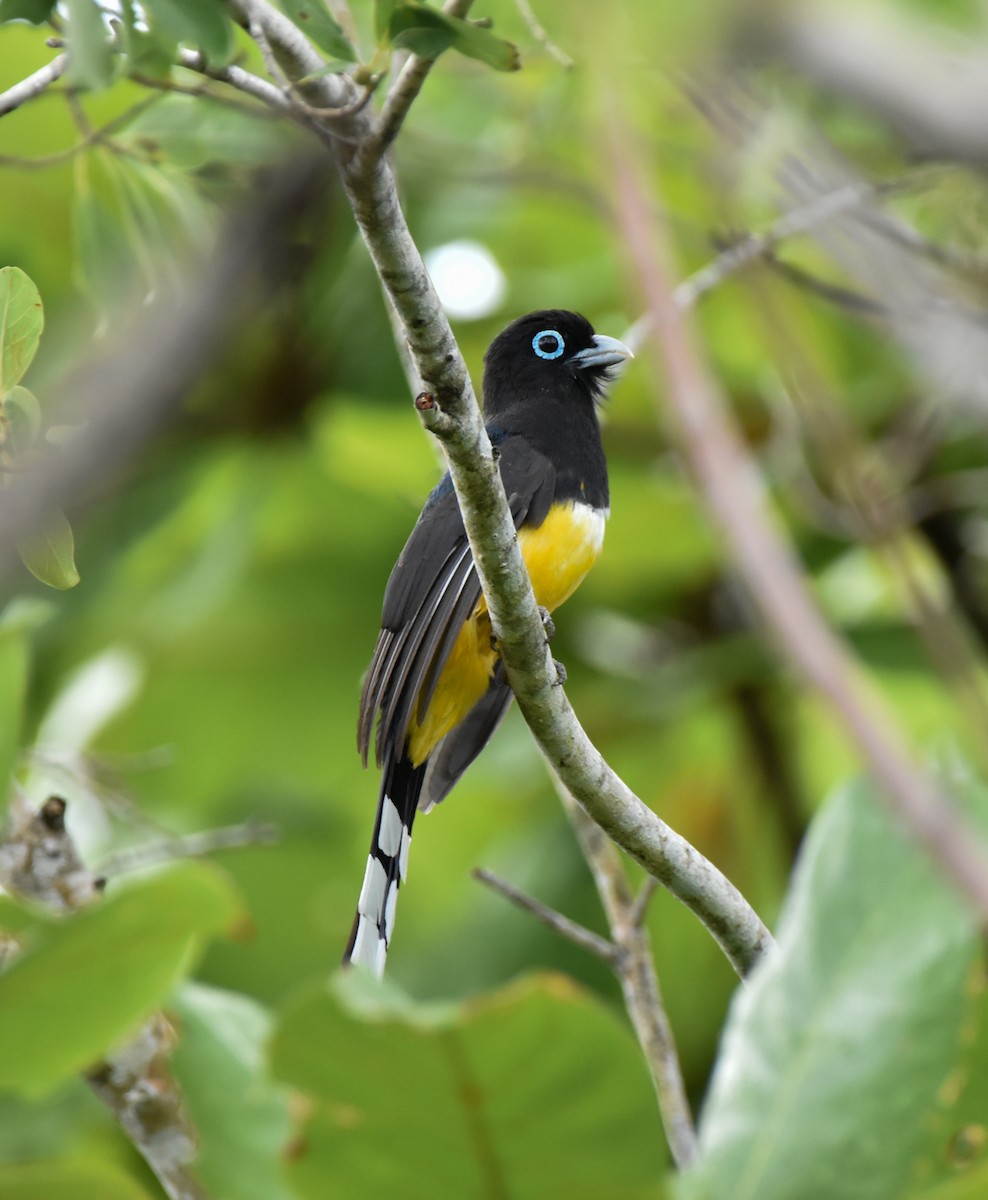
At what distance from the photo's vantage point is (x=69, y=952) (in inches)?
102

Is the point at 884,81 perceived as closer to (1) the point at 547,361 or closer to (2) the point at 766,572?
(2) the point at 766,572

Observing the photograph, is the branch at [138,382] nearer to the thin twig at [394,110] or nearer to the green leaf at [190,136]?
the thin twig at [394,110]

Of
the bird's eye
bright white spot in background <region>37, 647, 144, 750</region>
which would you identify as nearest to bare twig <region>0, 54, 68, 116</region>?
the bird's eye

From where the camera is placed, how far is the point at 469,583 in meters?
4.16

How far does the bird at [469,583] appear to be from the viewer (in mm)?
4137

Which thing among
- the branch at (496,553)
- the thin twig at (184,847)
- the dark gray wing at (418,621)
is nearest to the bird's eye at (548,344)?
the dark gray wing at (418,621)

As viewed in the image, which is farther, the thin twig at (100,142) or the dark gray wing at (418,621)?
the dark gray wing at (418,621)

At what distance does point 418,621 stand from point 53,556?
1830 millimetres

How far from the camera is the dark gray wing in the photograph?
13.4ft

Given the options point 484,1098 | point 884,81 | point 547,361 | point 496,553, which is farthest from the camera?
point 547,361

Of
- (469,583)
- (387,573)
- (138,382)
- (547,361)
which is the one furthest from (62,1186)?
(387,573)

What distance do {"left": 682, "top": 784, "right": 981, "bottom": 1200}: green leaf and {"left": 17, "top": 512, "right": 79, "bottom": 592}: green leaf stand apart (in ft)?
3.75

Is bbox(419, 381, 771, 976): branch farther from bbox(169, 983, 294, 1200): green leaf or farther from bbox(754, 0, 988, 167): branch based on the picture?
bbox(754, 0, 988, 167): branch

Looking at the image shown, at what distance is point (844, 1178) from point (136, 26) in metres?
1.85
